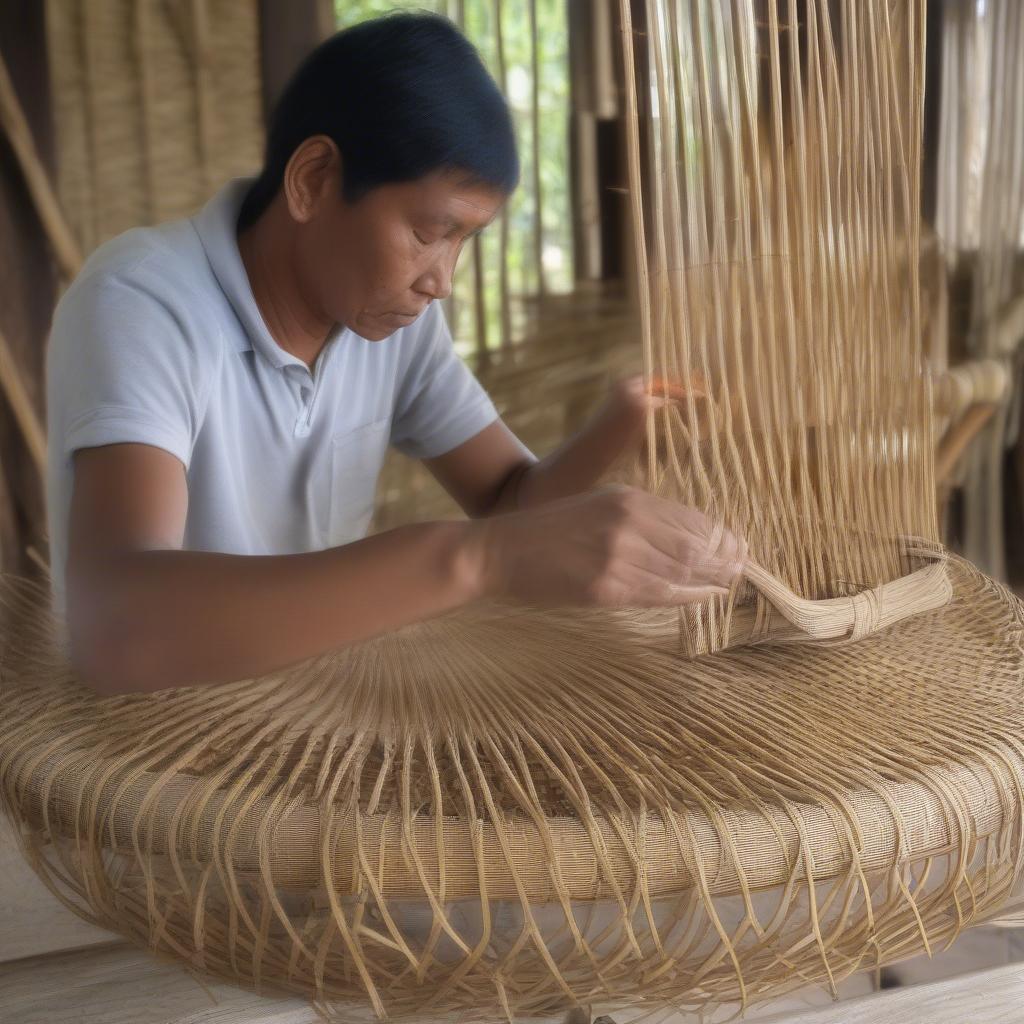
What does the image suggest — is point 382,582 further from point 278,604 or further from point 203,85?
point 203,85

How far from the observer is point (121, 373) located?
2.32ft

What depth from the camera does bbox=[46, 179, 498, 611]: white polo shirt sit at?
72 centimetres

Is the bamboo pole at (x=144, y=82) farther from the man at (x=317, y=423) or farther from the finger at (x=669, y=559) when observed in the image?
the finger at (x=669, y=559)

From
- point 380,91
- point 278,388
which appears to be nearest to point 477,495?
point 278,388

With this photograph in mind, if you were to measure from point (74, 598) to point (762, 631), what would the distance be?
0.38m

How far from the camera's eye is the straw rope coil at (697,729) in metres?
0.48

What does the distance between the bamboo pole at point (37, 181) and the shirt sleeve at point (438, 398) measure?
992 mm

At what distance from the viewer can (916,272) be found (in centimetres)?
69

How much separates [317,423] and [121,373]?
0.98 ft

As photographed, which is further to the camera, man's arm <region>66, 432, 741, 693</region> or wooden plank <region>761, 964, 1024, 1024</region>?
wooden plank <region>761, 964, 1024, 1024</region>

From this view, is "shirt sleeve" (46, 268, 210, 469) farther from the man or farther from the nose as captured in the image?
the nose

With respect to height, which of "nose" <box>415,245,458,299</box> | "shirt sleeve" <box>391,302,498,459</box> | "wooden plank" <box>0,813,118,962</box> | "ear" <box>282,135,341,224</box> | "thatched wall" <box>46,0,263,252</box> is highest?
"thatched wall" <box>46,0,263,252</box>

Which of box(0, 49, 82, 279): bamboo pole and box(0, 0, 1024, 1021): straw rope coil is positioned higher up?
box(0, 49, 82, 279): bamboo pole

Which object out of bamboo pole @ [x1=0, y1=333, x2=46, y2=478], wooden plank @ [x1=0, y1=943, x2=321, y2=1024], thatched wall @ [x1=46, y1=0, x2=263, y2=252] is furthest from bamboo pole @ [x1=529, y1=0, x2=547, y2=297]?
wooden plank @ [x1=0, y1=943, x2=321, y2=1024]
